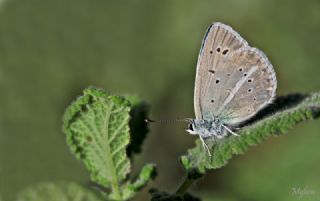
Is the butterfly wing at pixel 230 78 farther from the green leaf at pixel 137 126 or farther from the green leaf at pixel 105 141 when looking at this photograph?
the green leaf at pixel 105 141

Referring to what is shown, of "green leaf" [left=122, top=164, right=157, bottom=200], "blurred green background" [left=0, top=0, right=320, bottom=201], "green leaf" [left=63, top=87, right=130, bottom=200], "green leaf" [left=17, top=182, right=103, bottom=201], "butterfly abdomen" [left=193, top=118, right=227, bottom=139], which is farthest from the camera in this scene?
"blurred green background" [left=0, top=0, right=320, bottom=201]

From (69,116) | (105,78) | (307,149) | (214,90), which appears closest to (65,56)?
(105,78)

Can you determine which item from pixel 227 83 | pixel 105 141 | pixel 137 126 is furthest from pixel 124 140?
pixel 227 83

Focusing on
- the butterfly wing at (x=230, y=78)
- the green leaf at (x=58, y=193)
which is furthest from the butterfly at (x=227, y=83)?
the green leaf at (x=58, y=193)

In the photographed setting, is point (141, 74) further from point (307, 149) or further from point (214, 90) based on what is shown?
point (214, 90)

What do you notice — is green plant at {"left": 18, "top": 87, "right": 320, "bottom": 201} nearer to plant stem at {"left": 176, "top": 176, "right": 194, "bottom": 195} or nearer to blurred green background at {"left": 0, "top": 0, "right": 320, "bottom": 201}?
plant stem at {"left": 176, "top": 176, "right": 194, "bottom": 195}

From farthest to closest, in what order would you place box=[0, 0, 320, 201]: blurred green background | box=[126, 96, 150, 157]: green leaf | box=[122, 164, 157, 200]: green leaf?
box=[0, 0, 320, 201]: blurred green background, box=[126, 96, 150, 157]: green leaf, box=[122, 164, 157, 200]: green leaf

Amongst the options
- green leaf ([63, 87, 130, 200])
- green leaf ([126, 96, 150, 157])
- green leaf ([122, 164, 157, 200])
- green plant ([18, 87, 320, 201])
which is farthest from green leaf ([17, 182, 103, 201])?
green leaf ([126, 96, 150, 157])
